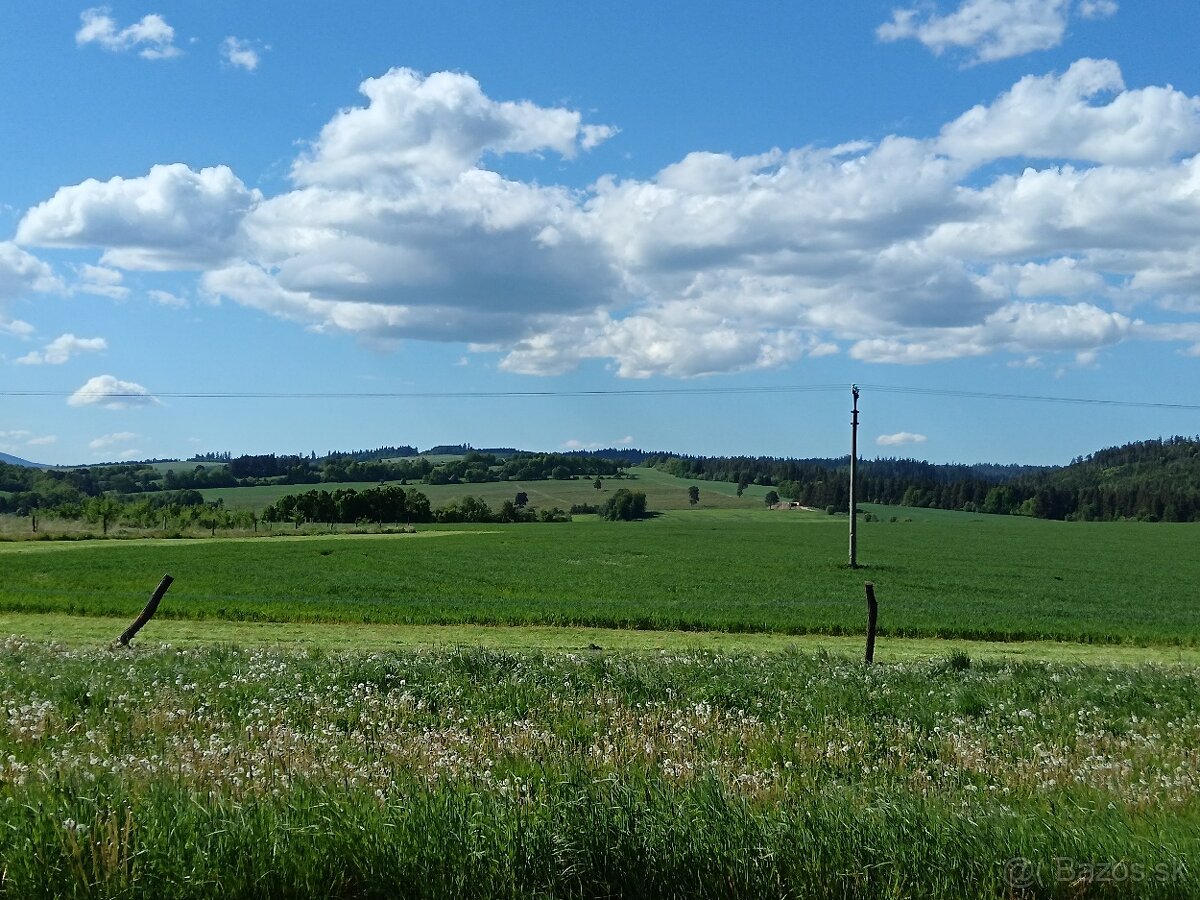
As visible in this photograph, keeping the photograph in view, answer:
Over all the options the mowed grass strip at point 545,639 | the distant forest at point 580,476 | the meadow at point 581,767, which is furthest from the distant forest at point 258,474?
the meadow at point 581,767

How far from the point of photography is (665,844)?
588 centimetres

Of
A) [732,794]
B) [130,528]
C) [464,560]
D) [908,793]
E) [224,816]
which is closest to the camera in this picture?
[224,816]

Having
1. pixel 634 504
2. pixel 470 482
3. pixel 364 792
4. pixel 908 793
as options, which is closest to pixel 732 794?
pixel 908 793

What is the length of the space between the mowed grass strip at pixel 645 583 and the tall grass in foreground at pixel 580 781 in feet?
54.0

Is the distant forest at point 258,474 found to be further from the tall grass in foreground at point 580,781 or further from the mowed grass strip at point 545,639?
the tall grass in foreground at point 580,781

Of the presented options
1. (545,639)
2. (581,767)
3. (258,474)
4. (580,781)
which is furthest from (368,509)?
(580,781)

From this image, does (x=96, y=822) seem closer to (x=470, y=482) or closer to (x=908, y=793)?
(x=908, y=793)

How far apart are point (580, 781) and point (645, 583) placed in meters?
41.1

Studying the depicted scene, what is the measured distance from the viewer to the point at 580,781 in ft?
23.3

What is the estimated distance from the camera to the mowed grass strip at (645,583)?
32062 millimetres

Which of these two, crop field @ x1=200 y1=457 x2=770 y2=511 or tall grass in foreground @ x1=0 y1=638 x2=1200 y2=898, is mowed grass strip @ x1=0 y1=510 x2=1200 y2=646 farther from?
crop field @ x1=200 y1=457 x2=770 y2=511

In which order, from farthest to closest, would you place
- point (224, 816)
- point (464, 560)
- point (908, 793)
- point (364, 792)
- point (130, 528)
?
point (130, 528)
point (464, 560)
point (908, 793)
point (364, 792)
point (224, 816)

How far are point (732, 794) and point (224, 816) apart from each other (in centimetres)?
359

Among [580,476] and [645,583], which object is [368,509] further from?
[645,583]
